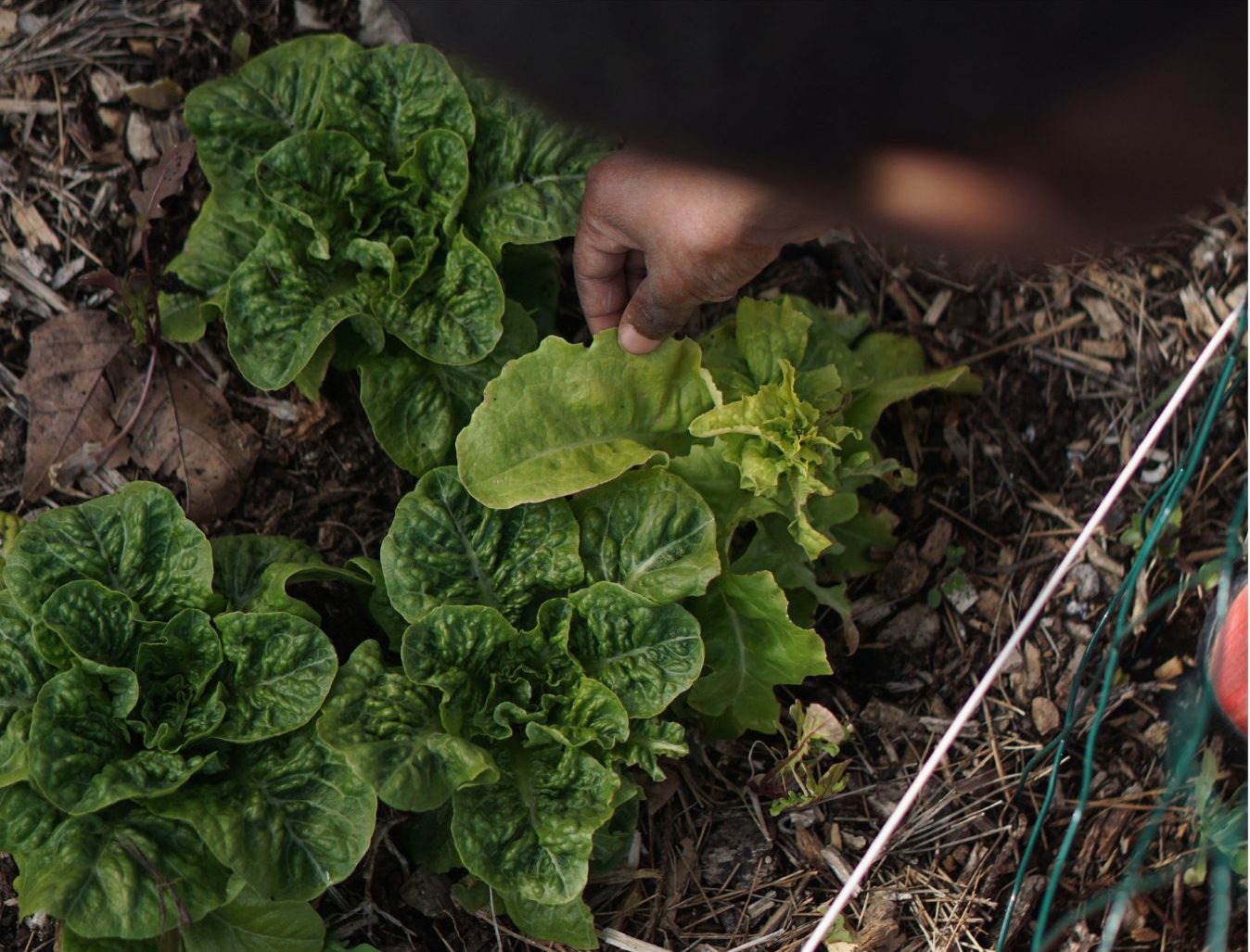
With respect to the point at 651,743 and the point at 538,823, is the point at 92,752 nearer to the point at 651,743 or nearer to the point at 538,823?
the point at 538,823

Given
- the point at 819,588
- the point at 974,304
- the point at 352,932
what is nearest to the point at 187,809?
the point at 352,932

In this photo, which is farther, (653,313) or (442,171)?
(442,171)

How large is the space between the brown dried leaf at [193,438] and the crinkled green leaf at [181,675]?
0.51 meters

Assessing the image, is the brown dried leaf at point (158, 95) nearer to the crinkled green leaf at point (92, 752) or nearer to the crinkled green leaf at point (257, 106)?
the crinkled green leaf at point (257, 106)

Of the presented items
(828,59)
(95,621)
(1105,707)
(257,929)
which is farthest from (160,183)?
(1105,707)

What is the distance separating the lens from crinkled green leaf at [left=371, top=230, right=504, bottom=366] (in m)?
2.65

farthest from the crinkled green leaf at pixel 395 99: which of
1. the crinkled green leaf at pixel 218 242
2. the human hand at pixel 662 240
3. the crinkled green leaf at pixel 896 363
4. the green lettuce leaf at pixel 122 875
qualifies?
the green lettuce leaf at pixel 122 875

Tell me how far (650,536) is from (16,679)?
126 cm

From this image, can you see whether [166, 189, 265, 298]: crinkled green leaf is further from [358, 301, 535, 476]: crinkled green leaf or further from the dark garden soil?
[358, 301, 535, 476]: crinkled green leaf

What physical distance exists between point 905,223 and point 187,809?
177cm

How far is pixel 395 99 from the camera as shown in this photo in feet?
9.25

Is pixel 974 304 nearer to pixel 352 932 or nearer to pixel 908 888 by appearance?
pixel 908 888

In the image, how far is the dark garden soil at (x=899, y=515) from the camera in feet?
8.55

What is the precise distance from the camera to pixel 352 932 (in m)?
2.51
